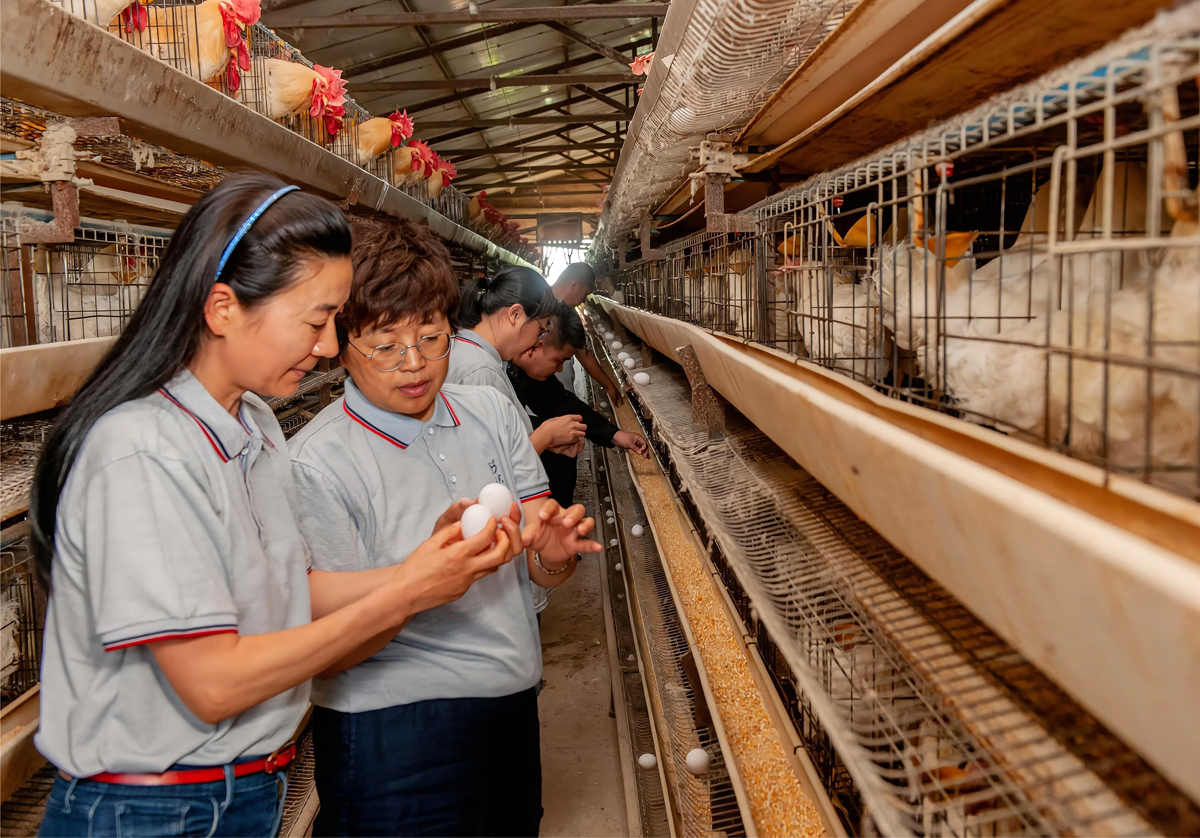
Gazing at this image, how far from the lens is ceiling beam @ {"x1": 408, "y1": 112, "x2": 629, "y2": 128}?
977cm

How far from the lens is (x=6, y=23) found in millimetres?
1368

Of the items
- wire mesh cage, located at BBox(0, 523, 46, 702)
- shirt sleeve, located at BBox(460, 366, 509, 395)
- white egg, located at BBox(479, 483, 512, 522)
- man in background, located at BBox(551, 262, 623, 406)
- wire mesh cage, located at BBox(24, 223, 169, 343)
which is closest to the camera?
white egg, located at BBox(479, 483, 512, 522)

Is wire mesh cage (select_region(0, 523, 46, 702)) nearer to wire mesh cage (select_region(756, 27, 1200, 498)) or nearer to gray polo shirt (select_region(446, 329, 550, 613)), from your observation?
gray polo shirt (select_region(446, 329, 550, 613))

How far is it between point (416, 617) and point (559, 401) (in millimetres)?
2124

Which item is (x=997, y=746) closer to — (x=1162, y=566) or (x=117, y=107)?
(x=1162, y=566)

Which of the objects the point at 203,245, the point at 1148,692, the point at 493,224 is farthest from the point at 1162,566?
the point at 493,224

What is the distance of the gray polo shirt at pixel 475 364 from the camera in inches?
81.1

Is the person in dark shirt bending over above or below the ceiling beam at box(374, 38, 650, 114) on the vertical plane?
below

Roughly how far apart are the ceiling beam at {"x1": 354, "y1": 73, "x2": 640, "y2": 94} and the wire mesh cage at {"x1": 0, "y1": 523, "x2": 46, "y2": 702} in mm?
6596

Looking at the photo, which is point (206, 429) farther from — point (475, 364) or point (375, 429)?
point (475, 364)

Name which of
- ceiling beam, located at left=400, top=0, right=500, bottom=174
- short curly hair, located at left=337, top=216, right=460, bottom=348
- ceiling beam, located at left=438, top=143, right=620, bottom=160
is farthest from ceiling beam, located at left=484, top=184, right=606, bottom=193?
short curly hair, located at left=337, top=216, right=460, bottom=348

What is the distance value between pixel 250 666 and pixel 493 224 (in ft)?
37.2

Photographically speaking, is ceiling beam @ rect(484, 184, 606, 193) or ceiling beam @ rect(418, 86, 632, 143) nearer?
ceiling beam @ rect(418, 86, 632, 143)

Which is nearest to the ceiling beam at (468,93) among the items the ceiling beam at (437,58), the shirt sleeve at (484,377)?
the ceiling beam at (437,58)
